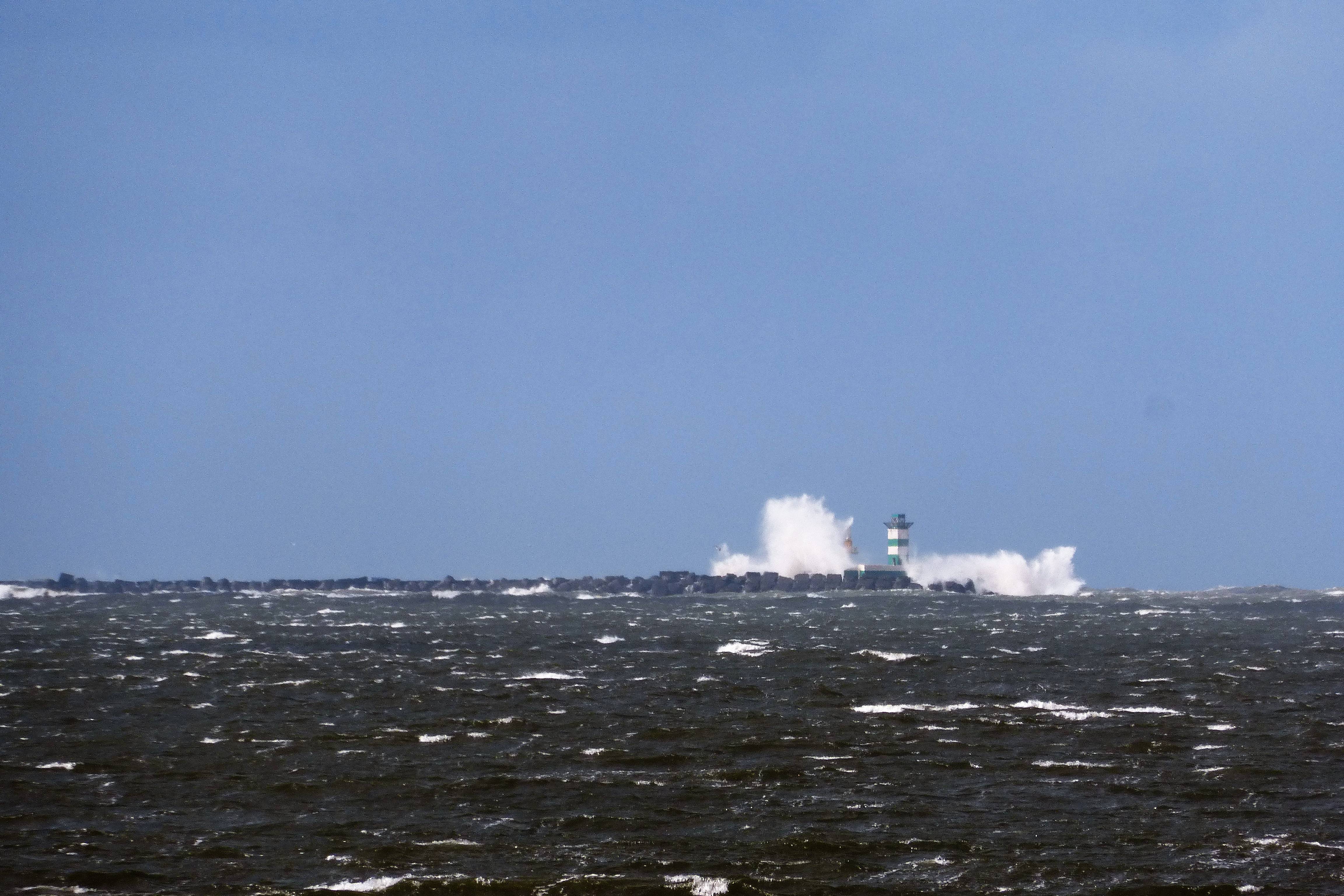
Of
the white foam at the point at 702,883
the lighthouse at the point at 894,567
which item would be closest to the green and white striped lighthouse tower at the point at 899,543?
the lighthouse at the point at 894,567

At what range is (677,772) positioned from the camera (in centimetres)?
2916

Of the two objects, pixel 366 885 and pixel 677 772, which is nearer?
pixel 366 885

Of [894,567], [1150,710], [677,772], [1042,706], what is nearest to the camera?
[677,772]

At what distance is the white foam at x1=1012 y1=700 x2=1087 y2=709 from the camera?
1545 inches

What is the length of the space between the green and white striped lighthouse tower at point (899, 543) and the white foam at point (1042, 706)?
6015 inches

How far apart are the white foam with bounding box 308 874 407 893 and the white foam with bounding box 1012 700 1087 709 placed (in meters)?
22.7

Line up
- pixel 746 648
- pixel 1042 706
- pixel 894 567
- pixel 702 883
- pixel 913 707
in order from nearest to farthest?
pixel 702 883 < pixel 913 707 < pixel 1042 706 < pixel 746 648 < pixel 894 567

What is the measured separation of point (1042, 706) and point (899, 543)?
511 feet

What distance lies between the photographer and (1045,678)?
48594mm

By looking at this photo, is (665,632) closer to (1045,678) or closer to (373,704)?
(1045,678)

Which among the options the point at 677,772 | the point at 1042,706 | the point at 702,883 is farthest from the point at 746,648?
the point at 702,883

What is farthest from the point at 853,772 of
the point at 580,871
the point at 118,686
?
the point at 118,686

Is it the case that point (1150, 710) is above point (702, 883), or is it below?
above

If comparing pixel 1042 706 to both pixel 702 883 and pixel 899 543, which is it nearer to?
pixel 702 883
